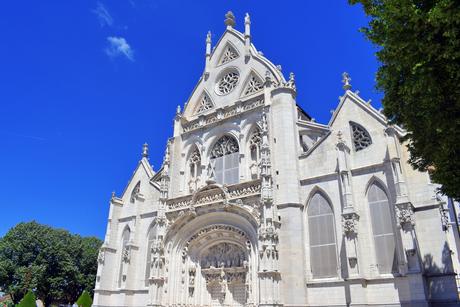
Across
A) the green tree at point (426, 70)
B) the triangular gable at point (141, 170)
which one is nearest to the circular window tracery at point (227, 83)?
the triangular gable at point (141, 170)

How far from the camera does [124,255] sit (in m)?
27.0

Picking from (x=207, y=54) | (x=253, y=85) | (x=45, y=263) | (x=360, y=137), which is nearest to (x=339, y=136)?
(x=360, y=137)

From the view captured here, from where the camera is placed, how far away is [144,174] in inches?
1177

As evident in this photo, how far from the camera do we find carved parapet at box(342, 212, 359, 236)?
56.2 ft

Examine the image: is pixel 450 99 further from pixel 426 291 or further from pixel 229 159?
pixel 229 159

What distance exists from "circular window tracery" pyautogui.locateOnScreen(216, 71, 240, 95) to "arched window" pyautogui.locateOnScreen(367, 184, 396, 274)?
42.7ft

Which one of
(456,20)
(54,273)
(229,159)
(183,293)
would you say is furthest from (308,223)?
(54,273)

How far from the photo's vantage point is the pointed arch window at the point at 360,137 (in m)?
19.3

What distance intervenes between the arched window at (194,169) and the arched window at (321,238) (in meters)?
8.98

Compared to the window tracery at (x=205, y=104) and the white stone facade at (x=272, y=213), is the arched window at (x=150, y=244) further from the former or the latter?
the window tracery at (x=205, y=104)

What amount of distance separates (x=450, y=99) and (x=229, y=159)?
16706 mm

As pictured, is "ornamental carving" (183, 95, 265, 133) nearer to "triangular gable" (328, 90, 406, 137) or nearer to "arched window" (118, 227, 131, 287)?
"triangular gable" (328, 90, 406, 137)

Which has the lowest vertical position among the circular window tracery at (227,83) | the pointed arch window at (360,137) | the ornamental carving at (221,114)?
the pointed arch window at (360,137)

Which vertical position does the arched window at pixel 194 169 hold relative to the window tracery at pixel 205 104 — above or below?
below
